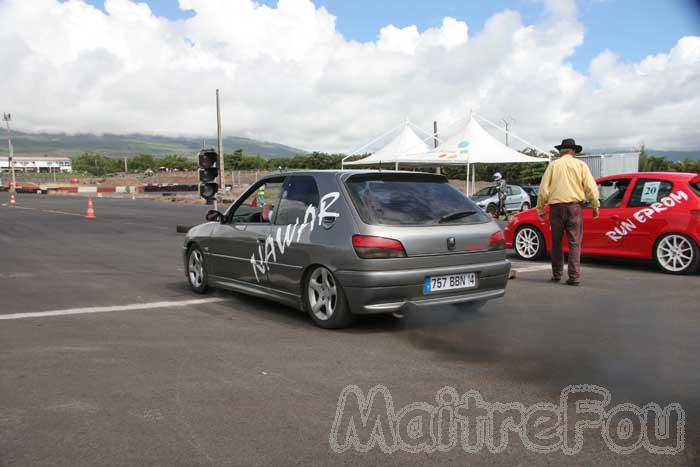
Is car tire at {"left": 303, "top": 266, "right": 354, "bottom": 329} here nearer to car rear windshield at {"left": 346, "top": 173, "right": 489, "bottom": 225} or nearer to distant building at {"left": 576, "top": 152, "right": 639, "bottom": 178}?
car rear windshield at {"left": 346, "top": 173, "right": 489, "bottom": 225}

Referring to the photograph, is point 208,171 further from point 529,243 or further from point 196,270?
point 529,243

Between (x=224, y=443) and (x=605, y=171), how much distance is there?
25.4 m

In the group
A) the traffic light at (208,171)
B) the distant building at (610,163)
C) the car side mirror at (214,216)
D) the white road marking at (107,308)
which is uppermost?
the distant building at (610,163)

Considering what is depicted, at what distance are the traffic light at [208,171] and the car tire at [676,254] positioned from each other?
9.06 m

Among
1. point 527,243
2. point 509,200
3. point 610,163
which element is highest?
point 610,163

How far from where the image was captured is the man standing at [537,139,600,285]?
26.7 ft

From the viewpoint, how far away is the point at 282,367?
4586 mm

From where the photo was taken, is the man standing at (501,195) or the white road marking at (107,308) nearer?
the white road marking at (107,308)

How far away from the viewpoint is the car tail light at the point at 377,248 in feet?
17.8

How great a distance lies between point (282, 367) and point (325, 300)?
1306mm

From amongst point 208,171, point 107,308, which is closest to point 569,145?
point 107,308

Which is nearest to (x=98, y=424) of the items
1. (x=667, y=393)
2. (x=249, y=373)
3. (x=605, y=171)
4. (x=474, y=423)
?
(x=249, y=373)

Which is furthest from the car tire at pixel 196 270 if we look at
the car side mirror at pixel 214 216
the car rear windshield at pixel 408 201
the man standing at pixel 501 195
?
the man standing at pixel 501 195

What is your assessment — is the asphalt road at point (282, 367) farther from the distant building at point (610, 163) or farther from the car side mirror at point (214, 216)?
the distant building at point (610, 163)
